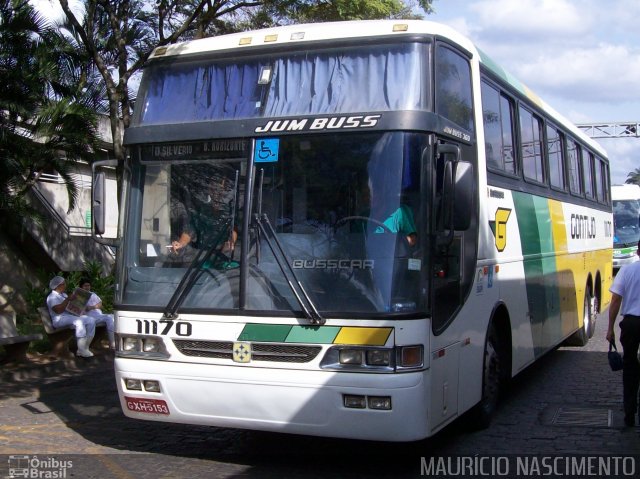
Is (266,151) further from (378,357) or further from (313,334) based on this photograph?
(378,357)

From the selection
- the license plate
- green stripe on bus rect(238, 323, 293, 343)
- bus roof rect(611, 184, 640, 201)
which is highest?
bus roof rect(611, 184, 640, 201)

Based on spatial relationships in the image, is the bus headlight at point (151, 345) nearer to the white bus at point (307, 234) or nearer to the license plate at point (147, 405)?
the white bus at point (307, 234)

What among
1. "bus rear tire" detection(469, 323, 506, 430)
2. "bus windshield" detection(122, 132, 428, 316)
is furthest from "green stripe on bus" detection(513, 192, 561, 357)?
"bus windshield" detection(122, 132, 428, 316)

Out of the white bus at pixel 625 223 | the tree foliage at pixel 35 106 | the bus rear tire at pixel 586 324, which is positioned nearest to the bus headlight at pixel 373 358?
the bus rear tire at pixel 586 324

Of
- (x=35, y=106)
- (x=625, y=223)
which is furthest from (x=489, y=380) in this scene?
A: (x=625, y=223)

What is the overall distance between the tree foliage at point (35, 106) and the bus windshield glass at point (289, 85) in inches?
306

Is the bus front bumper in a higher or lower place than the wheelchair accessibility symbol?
lower

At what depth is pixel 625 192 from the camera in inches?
1366

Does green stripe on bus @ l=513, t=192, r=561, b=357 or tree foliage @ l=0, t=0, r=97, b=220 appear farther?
tree foliage @ l=0, t=0, r=97, b=220

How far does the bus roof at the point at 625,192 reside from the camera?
34.3 m

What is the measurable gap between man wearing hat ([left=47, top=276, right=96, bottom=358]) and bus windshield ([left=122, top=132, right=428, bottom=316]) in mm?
5913

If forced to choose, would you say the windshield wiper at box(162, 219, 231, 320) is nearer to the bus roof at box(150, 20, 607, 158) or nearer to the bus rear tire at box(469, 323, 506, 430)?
the bus roof at box(150, 20, 607, 158)

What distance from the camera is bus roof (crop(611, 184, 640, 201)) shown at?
34.3 metres

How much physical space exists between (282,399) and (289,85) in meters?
2.45
